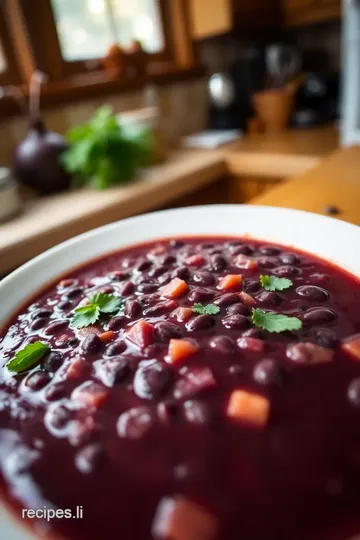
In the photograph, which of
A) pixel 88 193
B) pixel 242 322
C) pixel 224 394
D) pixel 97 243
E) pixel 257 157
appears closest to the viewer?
pixel 224 394

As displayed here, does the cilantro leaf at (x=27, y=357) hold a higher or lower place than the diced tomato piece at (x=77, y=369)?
higher

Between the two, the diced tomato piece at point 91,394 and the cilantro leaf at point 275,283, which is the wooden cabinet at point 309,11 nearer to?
the cilantro leaf at point 275,283

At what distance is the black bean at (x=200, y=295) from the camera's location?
0.97 m

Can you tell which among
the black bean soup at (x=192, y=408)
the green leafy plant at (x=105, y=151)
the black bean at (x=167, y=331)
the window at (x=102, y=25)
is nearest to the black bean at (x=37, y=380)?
the black bean soup at (x=192, y=408)

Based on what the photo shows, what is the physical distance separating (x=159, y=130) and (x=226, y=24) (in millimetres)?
957

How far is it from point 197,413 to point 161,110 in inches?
115

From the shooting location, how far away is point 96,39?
297 cm

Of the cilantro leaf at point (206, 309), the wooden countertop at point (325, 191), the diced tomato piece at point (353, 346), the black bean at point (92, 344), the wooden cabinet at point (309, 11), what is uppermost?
the wooden cabinet at point (309, 11)

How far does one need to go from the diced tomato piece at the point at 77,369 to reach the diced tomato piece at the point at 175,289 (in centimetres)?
27

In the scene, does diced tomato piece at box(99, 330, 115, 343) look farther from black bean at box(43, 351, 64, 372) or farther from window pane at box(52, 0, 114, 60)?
window pane at box(52, 0, 114, 60)

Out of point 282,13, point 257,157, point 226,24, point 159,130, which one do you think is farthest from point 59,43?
point 282,13

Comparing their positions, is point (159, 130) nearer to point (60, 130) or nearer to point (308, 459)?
point (60, 130)

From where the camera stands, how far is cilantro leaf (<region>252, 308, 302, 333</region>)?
824mm

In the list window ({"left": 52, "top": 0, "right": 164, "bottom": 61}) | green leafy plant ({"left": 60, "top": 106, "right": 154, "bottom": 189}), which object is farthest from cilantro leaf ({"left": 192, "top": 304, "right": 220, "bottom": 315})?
window ({"left": 52, "top": 0, "right": 164, "bottom": 61})
